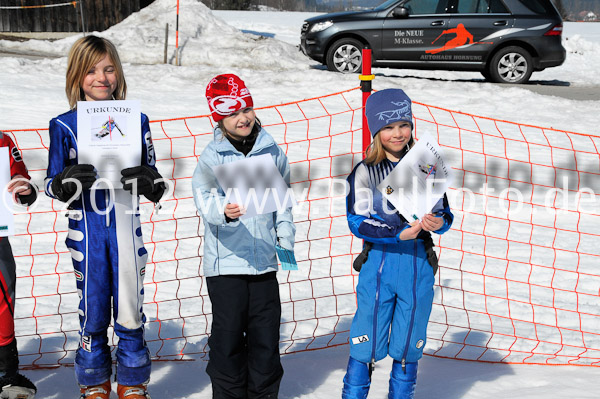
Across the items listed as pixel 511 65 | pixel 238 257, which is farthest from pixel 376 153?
pixel 511 65

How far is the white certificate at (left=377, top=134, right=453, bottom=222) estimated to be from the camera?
9.47 feet

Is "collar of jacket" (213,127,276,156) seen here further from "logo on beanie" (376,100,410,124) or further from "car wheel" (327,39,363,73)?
"car wheel" (327,39,363,73)

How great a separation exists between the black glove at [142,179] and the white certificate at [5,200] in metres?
0.53

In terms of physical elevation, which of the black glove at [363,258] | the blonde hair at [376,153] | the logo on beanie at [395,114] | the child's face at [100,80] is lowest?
the black glove at [363,258]

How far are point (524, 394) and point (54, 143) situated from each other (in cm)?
250

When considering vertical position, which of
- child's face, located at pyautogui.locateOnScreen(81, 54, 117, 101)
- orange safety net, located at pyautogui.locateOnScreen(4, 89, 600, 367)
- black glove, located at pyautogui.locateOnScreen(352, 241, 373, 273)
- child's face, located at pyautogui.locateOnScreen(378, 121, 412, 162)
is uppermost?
child's face, located at pyautogui.locateOnScreen(81, 54, 117, 101)

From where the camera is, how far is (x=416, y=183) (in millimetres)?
2893

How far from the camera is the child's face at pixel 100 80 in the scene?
2959mm

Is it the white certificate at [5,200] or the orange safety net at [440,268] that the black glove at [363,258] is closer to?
the orange safety net at [440,268]

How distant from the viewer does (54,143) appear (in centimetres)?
294

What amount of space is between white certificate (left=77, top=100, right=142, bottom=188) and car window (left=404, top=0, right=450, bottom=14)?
11142mm

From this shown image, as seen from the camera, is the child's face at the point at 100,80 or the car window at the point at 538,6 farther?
the car window at the point at 538,6

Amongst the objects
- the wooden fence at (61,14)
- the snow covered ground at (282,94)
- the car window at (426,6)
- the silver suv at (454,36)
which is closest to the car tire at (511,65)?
the silver suv at (454,36)

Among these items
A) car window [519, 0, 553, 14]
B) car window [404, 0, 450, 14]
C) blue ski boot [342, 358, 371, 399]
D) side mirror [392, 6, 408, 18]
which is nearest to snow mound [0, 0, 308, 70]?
side mirror [392, 6, 408, 18]
